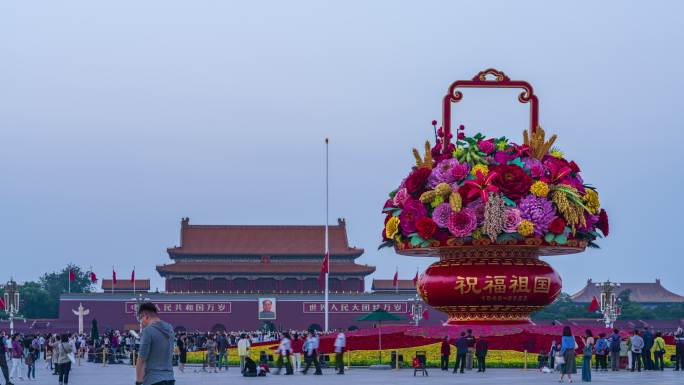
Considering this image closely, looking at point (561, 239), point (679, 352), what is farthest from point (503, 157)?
point (679, 352)

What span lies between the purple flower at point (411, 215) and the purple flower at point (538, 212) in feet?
8.90

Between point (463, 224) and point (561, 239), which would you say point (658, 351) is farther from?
point (463, 224)

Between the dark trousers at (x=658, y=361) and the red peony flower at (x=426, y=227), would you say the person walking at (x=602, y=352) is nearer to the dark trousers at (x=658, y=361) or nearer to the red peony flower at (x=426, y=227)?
the dark trousers at (x=658, y=361)

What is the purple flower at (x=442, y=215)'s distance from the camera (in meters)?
32.1

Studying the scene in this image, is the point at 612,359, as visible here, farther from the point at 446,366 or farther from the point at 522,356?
the point at 446,366

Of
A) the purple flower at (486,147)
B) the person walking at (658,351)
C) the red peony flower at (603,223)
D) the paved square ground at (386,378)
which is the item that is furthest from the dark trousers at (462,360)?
the red peony flower at (603,223)

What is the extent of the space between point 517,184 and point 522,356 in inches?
179

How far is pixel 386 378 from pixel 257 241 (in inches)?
2422

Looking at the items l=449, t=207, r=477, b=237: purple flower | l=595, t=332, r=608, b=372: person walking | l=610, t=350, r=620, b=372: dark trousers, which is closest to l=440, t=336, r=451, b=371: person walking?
l=449, t=207, r=477, b=237: purple flower

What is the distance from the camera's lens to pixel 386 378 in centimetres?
2709

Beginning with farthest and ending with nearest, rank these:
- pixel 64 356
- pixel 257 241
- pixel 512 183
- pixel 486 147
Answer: pixel 257 241
pixel 486 147
pixel 512 183
pixel 64 356

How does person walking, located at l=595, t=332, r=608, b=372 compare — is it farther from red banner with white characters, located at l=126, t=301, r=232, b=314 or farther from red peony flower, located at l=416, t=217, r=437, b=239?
red banner with white characters, located at l=126, t=301, r=232, b=314

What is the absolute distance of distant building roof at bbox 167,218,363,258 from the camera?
87312mm

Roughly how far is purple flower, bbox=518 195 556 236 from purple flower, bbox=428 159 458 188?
2.13m
